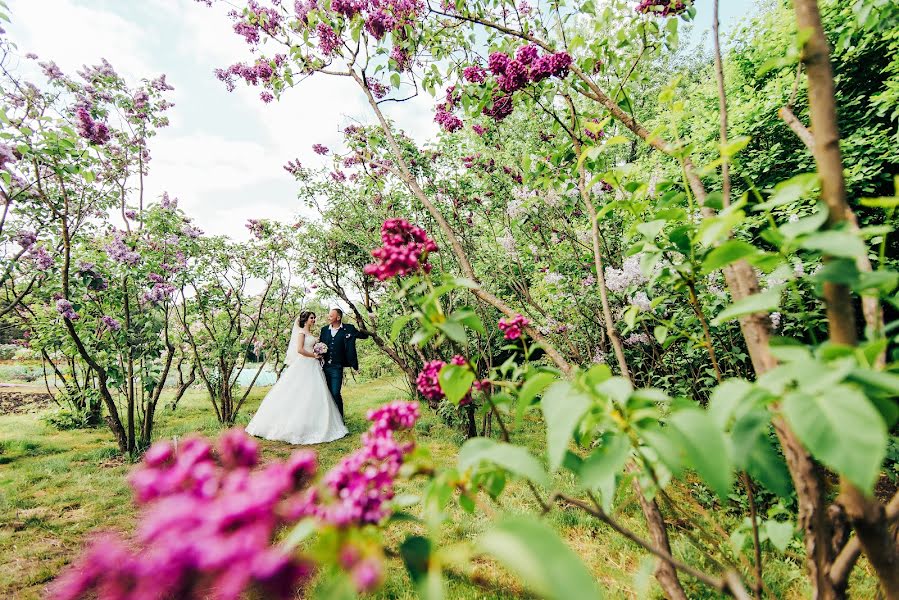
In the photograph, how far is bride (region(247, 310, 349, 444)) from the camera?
6.29 meters

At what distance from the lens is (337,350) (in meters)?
7.08

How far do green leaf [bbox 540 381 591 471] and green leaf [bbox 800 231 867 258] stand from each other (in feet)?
1.40

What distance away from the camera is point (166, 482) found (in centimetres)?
52

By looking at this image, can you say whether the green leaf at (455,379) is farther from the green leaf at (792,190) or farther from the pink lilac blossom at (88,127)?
the pink lilac blossom at (88,127)

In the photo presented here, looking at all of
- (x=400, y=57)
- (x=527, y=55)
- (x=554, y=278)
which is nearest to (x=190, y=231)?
(x=400, y=57)

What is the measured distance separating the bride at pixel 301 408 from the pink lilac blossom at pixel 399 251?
5.95 m

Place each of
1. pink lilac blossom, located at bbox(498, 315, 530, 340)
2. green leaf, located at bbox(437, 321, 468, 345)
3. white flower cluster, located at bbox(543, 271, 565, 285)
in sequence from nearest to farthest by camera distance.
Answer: green leaf, located at bbox(437, 321, 468, 345)
pink lilac blossom, located at bbox(498, 315, 530, 340)
white flower cluster, located at bbox(543, 271, 565, 285)

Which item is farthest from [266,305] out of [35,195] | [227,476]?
[227,476]

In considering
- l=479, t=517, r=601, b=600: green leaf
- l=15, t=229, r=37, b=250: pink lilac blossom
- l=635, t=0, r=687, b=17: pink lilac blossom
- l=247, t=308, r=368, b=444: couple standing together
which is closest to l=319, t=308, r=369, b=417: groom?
l=247, t=308, r=368, b=444: couple standing together

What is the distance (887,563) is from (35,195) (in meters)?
6.43

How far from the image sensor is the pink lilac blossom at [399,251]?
1004mm

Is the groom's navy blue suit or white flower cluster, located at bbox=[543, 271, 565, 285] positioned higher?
white flower cluster, located at bbox=[543, 271, 565, 285]

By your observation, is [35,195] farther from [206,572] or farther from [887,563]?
[887,563]

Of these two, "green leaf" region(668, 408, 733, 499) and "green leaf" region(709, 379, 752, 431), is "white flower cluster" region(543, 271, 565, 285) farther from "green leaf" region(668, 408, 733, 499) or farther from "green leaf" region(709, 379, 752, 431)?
"green leaf" region(668, 408, 733, 499)
